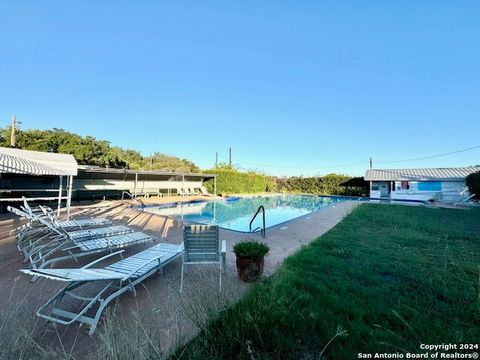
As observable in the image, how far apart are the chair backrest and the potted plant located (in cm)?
48

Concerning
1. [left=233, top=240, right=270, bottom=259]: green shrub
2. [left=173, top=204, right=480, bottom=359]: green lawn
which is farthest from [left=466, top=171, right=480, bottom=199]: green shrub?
[left=233, top=240, right=270, bottom=259]: green shrub

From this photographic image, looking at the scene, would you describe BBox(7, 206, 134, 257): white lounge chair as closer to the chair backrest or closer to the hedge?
the chair backrest

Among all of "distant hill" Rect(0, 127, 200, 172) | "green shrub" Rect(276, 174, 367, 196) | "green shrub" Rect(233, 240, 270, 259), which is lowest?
"green shrub" Rect(233, 240, 270, 259)

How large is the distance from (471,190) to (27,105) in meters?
36.7

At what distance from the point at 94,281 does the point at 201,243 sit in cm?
159

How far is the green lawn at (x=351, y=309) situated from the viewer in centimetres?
205

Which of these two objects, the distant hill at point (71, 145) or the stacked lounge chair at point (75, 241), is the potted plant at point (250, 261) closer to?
the stacked lounge chair at point (75, 241)

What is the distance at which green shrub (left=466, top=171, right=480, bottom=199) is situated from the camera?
1781cm

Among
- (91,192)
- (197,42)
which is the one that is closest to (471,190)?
(197,42)

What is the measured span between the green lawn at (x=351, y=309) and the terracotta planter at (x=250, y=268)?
1.13 feet

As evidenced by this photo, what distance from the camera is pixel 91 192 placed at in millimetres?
17031

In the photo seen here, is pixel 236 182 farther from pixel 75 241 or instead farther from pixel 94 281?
pixel 94 281

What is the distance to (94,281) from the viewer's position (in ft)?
9.89

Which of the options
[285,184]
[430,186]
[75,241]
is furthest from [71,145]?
[430,186]
